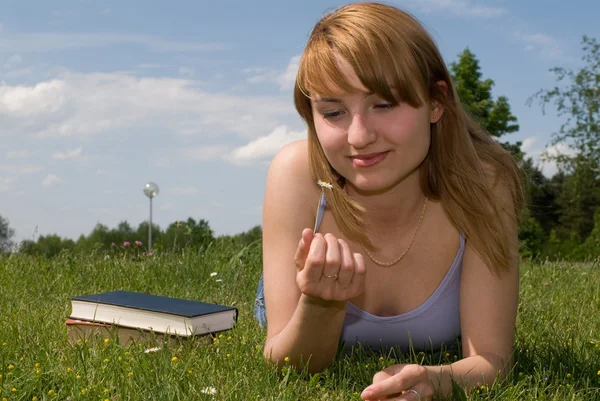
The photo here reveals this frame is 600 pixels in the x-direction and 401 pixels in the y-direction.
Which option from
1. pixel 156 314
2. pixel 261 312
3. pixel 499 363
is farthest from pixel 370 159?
pixel 261 312

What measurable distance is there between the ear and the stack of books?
1.64 meters

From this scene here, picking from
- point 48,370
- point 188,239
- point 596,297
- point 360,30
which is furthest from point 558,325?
point 188,239

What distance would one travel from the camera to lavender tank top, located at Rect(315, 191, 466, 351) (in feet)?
11.8

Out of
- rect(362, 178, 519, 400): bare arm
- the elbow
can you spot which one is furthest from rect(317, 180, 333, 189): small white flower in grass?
the elbow

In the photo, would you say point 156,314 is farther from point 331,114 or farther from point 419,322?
point 331,114

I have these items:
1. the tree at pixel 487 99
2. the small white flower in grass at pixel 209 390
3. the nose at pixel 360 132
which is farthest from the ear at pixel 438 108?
the tree at pixel 487 99

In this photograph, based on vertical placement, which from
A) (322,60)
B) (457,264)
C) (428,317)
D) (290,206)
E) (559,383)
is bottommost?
(559,383)

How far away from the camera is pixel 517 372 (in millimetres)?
3508

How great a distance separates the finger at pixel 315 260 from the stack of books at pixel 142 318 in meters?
1.36

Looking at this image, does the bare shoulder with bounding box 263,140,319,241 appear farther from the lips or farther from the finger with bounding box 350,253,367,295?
the finger with bounding box 350,253,367,295

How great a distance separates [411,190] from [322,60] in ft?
3.08

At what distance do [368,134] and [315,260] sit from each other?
70 centimetres

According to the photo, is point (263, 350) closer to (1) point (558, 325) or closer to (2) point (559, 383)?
(2) point (559, 383)

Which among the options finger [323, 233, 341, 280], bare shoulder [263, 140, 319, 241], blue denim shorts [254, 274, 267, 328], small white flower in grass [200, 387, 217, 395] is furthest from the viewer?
blue denim shorts [254, 274, 267, 328]
